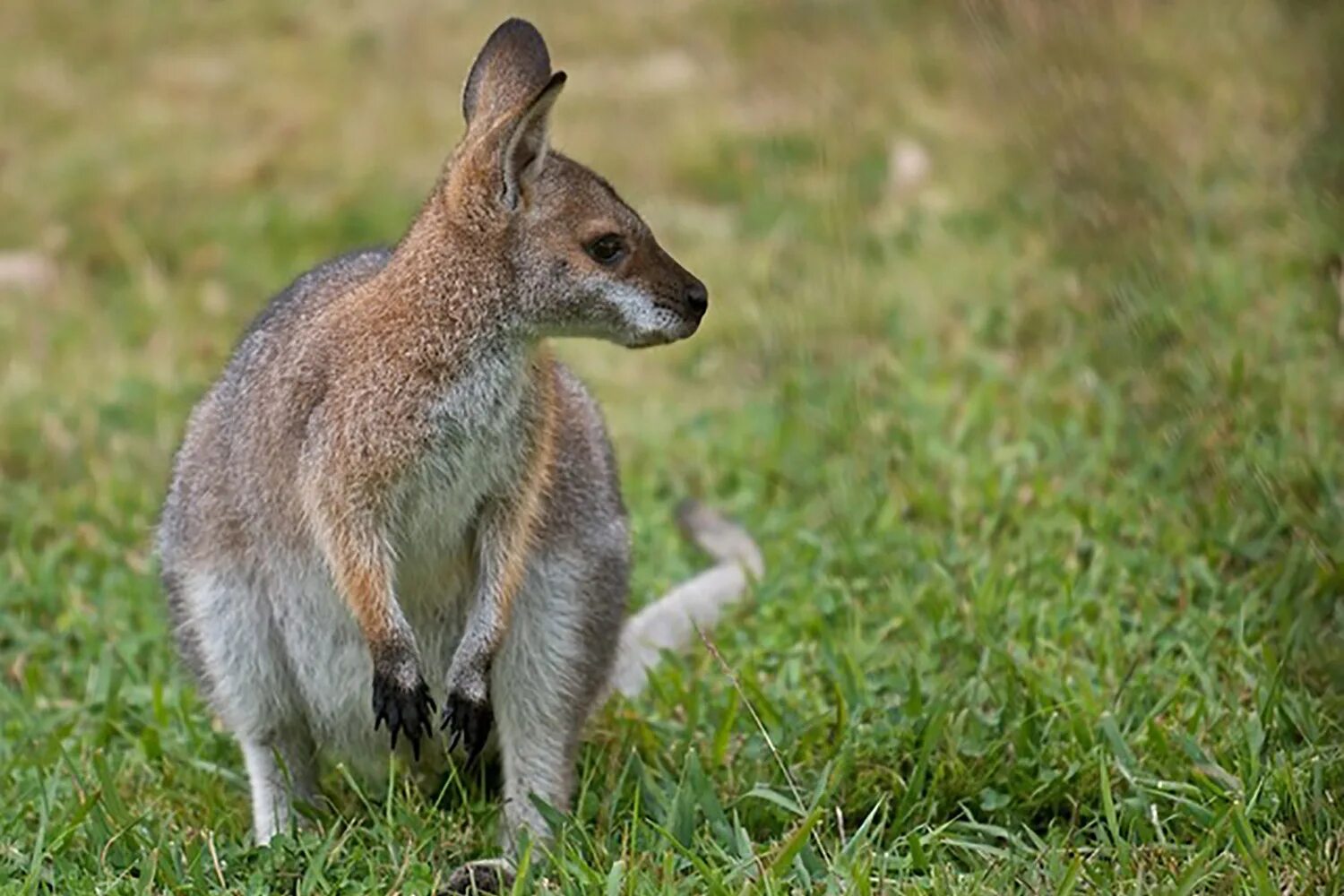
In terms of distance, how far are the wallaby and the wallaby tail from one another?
35cm

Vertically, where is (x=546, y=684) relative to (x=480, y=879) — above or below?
above

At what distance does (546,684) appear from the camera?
371cm

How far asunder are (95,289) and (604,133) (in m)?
2.12

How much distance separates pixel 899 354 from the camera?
6.12m

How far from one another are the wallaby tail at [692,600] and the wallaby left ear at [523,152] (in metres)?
1.00

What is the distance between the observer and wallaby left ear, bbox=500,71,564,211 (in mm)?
3350

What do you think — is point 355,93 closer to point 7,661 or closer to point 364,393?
point 7,661

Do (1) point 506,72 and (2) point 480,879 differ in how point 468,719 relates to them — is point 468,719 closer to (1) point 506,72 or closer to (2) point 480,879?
(2) point 480,879

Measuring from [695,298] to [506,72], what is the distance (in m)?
0.54

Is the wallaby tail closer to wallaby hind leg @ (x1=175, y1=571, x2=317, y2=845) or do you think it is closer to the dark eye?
wallaby hind leg @ (x1=175, y1=571, x2=317, y2=845)

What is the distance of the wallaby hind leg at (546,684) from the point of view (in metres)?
3.67

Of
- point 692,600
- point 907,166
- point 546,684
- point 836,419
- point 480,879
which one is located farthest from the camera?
point 907,166

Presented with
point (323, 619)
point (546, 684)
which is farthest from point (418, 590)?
point (546, 684)

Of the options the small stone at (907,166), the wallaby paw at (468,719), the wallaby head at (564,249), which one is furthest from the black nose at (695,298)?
the small stone at (907,166)
